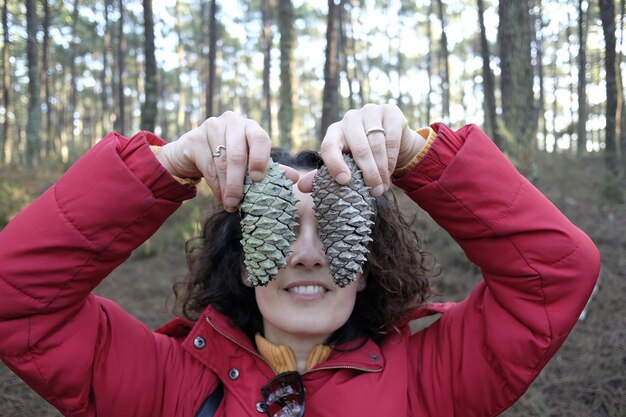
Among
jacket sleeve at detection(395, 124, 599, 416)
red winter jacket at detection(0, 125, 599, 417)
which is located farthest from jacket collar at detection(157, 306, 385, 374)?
jacket sleeve at detection(395, 124, 599, 416)

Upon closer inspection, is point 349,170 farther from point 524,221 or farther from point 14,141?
point 14,141

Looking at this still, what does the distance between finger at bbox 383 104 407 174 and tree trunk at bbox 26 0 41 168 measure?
11874 millimetres

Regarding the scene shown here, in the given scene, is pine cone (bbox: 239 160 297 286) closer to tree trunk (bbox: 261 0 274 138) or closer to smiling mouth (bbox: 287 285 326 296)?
smiling mouth (bbox: 287 285 326 296)

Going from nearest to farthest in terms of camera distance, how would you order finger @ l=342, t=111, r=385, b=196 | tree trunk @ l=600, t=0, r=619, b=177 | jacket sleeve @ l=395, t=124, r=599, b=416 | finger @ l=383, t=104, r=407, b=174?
finger @ l=342, t=111, r=385, b=196, finger @ l=383, t=104, r=407, b=174, jacket sleeve @ l=395, t=124, r=599, b=416, tree trunk @ l=600, t=0, r=619, b=177


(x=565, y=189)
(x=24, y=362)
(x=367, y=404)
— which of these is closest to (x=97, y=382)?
(x=24, y=362)

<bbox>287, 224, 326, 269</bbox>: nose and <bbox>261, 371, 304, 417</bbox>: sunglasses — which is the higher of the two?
<bbox>287, 224, 326, 269</bbox>: nose

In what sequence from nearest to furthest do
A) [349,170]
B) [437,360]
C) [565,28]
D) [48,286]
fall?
[349,170] < [48,286] < [437,360] < [565,28]

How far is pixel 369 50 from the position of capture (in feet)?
97.6

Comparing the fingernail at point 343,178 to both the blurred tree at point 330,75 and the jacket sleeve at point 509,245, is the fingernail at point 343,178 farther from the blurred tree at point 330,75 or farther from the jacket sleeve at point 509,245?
the blurred tree at point 330,75

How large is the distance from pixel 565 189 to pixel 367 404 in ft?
27.8

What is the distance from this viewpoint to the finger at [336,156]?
3.59ft

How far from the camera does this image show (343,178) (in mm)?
1086

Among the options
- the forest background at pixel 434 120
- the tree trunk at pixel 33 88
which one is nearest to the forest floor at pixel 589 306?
the forest background at pixel 434 120

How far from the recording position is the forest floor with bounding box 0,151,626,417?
9.50 ft
